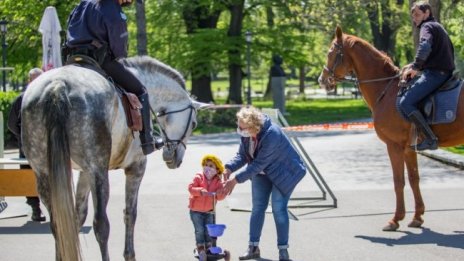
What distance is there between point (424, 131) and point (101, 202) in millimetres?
5058

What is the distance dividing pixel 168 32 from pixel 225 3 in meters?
3.35

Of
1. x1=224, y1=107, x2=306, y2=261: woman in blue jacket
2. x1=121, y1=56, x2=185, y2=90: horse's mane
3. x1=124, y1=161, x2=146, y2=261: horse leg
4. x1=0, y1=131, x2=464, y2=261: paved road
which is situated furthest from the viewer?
x1=0, y1=131, x2=464, y2=261: paved road

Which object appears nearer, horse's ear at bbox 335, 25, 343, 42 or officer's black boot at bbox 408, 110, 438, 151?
officer's black boot at bbox 408, 110, 438, 151

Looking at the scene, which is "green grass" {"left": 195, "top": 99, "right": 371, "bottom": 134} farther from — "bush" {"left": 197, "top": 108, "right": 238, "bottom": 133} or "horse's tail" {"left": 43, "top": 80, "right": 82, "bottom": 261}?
"horse's tail" {"left": 43, "top": 80, "right": 82, "bottom": 261}

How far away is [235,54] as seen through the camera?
3769 cm

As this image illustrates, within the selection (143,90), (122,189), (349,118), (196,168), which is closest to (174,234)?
(143,90)

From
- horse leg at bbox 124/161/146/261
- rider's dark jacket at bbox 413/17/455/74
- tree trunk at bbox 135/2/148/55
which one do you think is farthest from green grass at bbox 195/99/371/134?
horse leg at bbox 124/161/146/261

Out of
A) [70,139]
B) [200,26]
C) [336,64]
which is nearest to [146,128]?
[70,139]

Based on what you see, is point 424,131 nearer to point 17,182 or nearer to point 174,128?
point 174,128

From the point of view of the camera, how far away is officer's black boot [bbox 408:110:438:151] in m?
10.3

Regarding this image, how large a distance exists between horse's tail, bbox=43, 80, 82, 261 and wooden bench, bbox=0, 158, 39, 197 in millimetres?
5010

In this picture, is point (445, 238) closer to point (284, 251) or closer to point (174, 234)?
point (284, 251)

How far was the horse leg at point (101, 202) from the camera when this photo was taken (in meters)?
6.68

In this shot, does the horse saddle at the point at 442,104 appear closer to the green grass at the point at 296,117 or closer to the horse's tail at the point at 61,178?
the horse's tail at the point at 61,178
